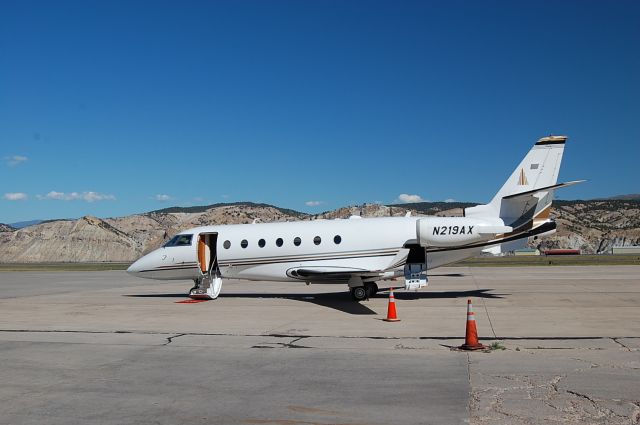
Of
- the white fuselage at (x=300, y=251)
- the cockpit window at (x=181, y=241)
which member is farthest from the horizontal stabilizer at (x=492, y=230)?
the cockpit window at (x=181, y=241)

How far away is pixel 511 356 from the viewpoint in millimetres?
10078

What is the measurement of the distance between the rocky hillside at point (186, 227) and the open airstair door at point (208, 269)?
9494 centimetres

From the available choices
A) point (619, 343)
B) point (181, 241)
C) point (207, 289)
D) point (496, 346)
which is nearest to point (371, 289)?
point (207, 289)

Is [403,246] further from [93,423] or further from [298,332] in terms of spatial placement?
[93,423]

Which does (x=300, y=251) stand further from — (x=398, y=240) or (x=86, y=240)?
(x=86, y=240)

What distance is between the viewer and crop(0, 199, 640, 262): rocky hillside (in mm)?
128875

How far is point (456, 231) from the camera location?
19828 mm

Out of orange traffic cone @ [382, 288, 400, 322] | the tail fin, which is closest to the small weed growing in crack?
orange traffic cone @ [382, 288, 400, 322]

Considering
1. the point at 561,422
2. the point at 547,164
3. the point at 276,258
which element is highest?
the point at 547,164

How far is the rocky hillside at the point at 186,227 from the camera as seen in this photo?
128875 mm

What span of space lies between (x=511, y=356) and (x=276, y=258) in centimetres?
1245

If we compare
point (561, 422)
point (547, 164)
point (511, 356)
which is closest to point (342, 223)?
point (547, 164)

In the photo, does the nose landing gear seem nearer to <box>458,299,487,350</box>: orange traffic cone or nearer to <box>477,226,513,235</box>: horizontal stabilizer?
<box>477,226,513,235</box>: horizontal stabilizer

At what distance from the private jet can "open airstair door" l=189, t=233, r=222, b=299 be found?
6cm
